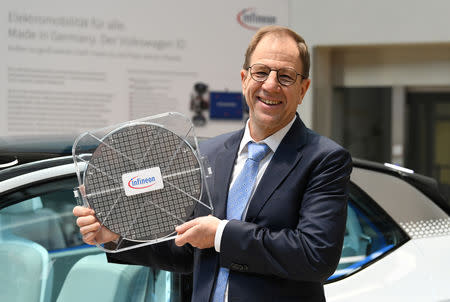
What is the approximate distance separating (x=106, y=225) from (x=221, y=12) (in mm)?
5200

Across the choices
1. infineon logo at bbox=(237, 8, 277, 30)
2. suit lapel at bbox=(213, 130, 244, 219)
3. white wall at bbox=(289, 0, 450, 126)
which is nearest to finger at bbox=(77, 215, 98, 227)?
suit lapel at bbox=(213, 130, 244, 219)

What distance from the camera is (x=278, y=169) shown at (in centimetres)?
157

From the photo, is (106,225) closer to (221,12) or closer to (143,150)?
(143,150)

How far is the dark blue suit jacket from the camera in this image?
1.47 meters

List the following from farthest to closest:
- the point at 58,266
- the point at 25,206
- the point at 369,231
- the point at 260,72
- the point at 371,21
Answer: the point at 371,21
the point at 369,231
the point at 58,266
the point at 25,206
the point at 260,72

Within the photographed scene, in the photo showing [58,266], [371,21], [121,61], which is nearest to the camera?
[58,266]

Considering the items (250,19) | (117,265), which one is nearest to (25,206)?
(117,265)

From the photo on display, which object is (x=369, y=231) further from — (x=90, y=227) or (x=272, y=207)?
(x=90, y=227)

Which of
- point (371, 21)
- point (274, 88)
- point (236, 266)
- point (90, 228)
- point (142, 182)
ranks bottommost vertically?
point (236, 266)

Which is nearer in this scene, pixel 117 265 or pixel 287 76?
pixel 287 76

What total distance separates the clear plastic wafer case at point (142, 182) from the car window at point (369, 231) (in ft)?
3.97

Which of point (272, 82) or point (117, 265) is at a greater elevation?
point (272, 82)

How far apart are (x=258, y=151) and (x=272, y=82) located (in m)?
0.19

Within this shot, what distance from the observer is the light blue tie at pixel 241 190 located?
1.57 meters
